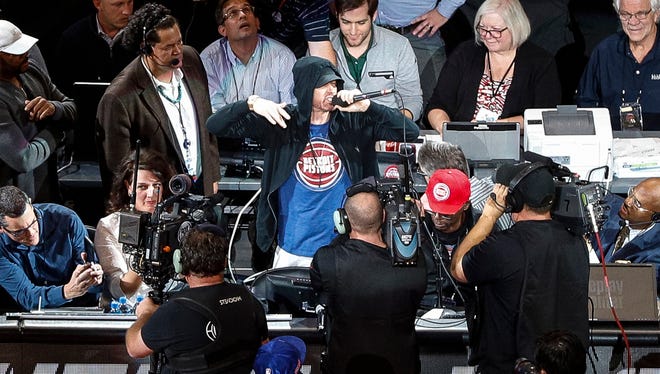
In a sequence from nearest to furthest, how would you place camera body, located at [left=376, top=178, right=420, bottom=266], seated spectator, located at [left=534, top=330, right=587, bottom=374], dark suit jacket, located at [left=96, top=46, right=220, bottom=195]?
seated spectator, located at [left=534, top=330, right=587, bottom=374], camera body, located at [left=376, top=178, right=420, bottom=266], dark suit jacket, located at [left=96, top=46, right=220, bottom=195]

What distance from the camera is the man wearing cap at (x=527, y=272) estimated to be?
480 cm

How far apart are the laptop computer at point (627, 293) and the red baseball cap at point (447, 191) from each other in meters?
0.69

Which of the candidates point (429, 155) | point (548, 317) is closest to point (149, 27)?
point (429, 155)

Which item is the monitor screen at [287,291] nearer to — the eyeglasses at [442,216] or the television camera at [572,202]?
the eyeglasses at [442,216]

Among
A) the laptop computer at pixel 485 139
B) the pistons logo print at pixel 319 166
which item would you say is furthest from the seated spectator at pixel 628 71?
the pistons logo print at pixel 319 166

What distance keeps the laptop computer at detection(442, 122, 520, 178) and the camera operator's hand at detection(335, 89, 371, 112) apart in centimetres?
66

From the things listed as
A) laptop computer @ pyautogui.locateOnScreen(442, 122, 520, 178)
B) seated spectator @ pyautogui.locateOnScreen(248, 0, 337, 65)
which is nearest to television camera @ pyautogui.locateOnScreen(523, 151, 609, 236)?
laptop computer @ pyautogui.locateOnScreen(442, 122, 520, 178)

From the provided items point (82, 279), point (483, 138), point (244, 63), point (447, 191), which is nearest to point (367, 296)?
point (447, 191)

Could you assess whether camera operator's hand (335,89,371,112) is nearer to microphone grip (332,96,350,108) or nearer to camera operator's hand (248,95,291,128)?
microphone grip (332,96,350,108)

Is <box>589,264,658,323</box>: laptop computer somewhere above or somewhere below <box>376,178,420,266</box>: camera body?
below

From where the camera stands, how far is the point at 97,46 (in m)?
7.48

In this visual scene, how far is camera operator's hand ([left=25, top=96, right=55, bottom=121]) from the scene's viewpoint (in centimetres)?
645

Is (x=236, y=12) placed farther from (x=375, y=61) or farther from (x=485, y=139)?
(x=485, y=139)

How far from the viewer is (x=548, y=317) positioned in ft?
15.9
